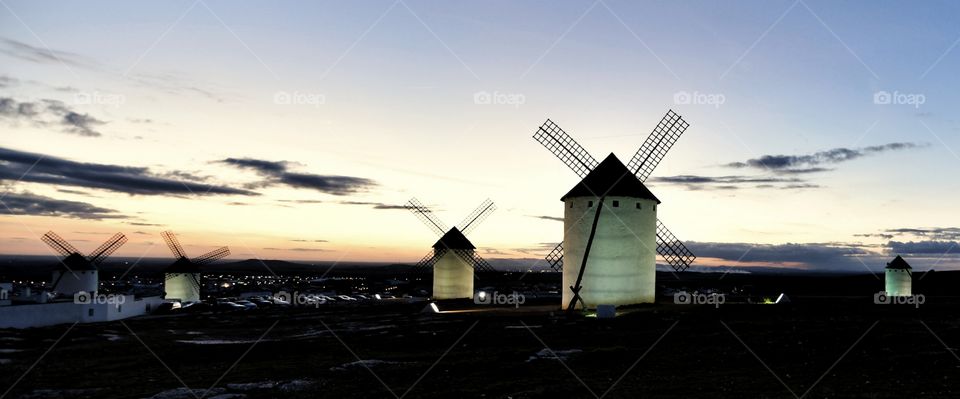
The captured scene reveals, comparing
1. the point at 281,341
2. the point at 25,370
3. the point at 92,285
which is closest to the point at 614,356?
the point at 281,341

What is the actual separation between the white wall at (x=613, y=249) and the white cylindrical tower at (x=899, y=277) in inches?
1677

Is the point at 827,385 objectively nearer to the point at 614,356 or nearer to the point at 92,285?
the point at 614,356

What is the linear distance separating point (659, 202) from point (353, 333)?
19.8 metres

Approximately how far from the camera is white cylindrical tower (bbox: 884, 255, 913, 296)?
66.9 metres

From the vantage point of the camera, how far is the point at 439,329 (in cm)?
3450

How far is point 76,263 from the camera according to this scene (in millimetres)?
73062

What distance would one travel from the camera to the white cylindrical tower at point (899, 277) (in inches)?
2635

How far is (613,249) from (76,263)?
206ft

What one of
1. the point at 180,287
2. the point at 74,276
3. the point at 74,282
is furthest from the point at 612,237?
the point at 180,287

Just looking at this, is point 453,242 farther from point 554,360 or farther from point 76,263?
point 554,360

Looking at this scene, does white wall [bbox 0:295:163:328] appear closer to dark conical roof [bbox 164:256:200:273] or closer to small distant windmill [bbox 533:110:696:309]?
dark conical roof [bbox 164:256:200:273]
